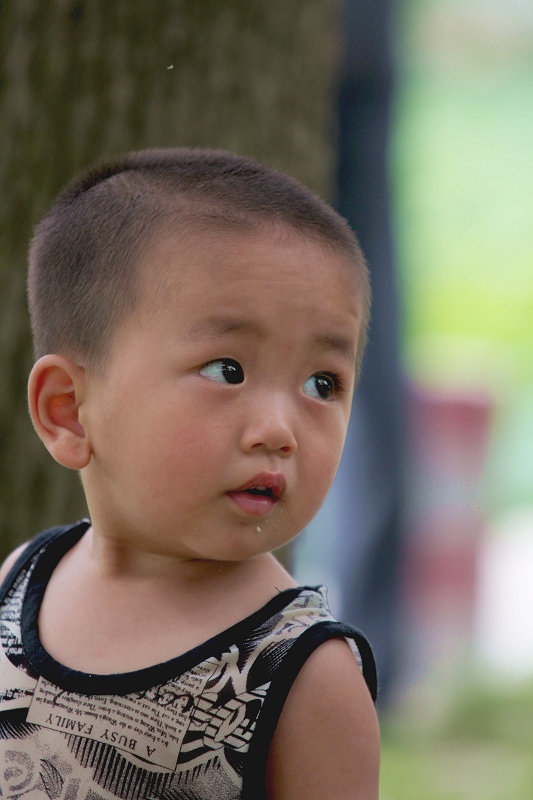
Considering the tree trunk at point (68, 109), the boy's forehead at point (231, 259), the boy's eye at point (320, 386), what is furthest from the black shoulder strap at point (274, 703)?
the tree trunk at point (68, 109)

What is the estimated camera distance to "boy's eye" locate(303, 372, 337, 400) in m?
1.23

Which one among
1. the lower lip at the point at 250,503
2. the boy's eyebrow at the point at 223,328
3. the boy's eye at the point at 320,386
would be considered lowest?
the lower lip at the point at 250,503

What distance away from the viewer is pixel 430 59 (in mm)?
8055

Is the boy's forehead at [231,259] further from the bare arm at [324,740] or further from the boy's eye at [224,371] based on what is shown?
the bare arm at [324,740]

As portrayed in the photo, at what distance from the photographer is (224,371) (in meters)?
1.18

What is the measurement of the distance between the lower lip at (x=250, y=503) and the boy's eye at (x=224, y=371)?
13cm

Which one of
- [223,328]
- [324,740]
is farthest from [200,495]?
[324,740]

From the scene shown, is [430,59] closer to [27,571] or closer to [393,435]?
[393,435]

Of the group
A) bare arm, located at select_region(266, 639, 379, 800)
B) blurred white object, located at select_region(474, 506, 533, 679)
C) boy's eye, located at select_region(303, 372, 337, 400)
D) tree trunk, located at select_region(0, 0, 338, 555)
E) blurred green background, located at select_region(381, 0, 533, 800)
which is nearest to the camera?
bare arm, located at select_region(266, 639, 379, 800)

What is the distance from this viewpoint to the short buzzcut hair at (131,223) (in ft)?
4.06

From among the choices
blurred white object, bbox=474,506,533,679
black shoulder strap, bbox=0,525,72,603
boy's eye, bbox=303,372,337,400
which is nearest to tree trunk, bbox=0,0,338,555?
black shoulder strap, bbox=0,525,72,603

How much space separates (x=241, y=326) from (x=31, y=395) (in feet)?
1.03

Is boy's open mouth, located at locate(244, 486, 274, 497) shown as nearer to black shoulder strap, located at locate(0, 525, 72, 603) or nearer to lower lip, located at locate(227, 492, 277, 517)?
lower lip, located at locate(227, 492, 277, 517)

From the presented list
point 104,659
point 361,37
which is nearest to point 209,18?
point 104,659
